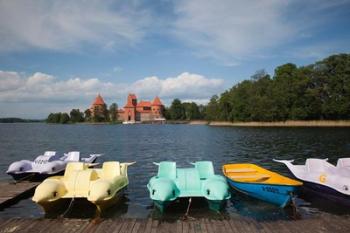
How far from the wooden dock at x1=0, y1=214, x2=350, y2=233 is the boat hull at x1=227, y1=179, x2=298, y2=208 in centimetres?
174

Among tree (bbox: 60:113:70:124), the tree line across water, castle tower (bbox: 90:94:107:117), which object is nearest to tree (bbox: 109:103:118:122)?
castle tower (bbox: 90:94:107:117)

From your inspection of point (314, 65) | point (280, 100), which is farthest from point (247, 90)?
point (314, 65)

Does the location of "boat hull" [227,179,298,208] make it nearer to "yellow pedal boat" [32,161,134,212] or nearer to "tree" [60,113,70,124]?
"yellow pedal boat" [32,161,134,212]

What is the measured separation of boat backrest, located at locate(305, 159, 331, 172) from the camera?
1257 cm

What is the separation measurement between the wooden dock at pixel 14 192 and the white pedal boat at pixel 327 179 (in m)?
12.2

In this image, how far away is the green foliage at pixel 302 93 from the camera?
6919cm

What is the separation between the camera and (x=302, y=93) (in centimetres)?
7531

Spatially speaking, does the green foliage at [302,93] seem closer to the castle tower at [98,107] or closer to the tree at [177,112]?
the tree at [177,112]

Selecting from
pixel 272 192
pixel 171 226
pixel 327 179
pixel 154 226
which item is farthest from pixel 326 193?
pixel 154 226

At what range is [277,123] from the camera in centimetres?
7800

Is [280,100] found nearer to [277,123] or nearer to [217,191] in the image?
[277,123]

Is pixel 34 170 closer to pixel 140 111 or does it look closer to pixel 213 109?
pixel 213 109

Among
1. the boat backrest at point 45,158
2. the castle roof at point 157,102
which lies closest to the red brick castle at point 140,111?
the castle roof at point 157,102

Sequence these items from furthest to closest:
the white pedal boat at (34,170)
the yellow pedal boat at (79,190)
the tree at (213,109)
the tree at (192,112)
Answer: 1. the tree at (192,112)
2. the tree at (213,109)
3. the white pedal boat at (34,170)
4. the yellow pedal boat at (79,190)
